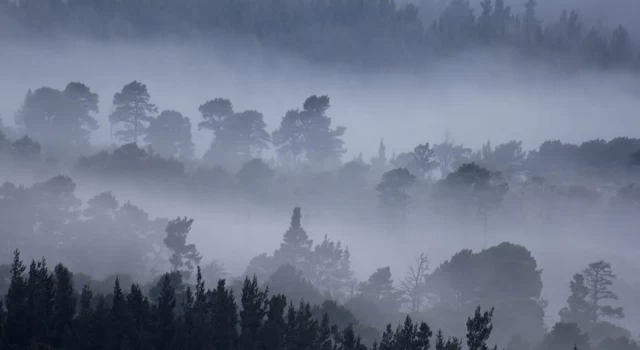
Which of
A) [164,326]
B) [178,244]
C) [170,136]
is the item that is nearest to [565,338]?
[164,326]

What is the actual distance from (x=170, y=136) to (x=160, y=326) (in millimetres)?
79099

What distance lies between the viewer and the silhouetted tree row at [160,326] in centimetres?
4594

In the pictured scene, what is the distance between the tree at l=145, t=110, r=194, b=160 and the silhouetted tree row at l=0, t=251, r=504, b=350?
71.4 meters

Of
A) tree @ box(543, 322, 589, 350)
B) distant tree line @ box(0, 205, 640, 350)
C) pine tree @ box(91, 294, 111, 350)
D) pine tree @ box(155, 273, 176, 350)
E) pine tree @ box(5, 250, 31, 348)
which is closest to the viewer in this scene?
pine tree @ box(91, 294, 111, 350)

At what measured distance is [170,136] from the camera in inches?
4924

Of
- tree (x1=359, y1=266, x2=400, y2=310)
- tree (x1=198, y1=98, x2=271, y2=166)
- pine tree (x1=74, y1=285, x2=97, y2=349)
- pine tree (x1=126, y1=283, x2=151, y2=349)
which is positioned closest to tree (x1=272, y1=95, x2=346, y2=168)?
tree (x1=198, y1=98, x2=271, y2=166)

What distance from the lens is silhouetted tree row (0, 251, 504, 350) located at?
45938 millimetres

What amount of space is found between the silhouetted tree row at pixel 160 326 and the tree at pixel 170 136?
71429 millimetres

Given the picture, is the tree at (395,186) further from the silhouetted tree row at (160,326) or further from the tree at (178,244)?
the silhouetted tree row at (160,326)

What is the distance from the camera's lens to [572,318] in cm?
7031

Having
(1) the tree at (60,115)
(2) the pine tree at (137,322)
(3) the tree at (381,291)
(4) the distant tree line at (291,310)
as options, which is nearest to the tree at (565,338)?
(4) the distant tree line at (291,310)

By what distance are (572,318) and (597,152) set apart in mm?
63930

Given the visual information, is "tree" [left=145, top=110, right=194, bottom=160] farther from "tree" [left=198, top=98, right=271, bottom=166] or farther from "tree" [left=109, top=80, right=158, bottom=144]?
"tree" [left=198, top=98, right=271, bottom=166]

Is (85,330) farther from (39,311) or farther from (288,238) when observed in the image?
(288,238)
